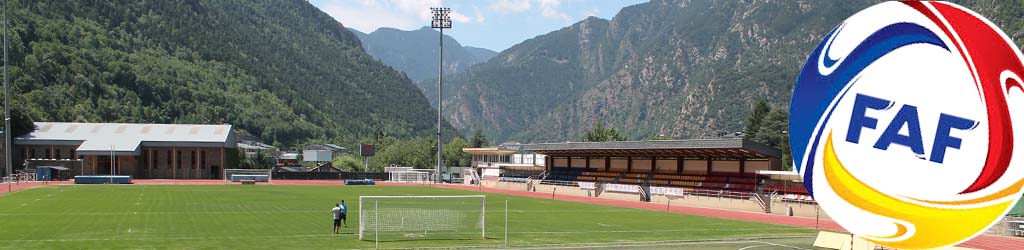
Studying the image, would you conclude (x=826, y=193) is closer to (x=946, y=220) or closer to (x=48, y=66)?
(x=946, y=220)

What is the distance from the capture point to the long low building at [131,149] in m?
90.6

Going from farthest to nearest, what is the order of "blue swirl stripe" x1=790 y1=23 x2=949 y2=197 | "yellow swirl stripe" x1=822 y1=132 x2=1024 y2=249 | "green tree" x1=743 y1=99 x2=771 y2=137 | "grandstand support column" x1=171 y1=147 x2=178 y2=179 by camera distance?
"green tree" x1=743 y1=99 x2=771 y2=137
"grandstand support column" x1=171 y1=147 x2=178 y2=179
"blue swirl stripe" x1=790 y1=23 x2=949 y2=197
"yellow swirl stripe" x1=822 y1=132 x2=1024 y2=249

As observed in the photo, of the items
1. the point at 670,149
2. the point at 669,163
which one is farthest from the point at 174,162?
the point at 670,149

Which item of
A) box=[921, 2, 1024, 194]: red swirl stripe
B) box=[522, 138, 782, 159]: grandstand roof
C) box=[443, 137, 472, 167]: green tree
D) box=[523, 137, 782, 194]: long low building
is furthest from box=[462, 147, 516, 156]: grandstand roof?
box=[921, 2, 1024, 194]: red swirl stripe

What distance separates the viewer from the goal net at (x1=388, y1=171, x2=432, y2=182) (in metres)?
98.2

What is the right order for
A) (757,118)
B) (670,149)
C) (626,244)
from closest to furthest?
(626,244)
(670,149)
(757,118)

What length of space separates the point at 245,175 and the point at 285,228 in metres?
60.5

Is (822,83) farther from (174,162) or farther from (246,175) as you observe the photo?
(174,162)

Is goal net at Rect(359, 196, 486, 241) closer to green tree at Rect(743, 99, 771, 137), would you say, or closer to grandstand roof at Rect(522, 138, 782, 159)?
grandstand roof at Rect(522, 138, 782, 159)

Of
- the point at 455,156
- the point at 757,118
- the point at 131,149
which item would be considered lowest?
the point at 455,156

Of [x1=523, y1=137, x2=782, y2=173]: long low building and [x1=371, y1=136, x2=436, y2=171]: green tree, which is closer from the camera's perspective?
[x1=523, y1=137, x2=782, y2=173]: long low building

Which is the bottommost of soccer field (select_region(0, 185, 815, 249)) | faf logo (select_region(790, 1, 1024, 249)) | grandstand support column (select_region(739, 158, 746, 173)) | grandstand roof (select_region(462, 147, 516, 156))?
grandstand roof (select_region(462, 147, 516, 156))

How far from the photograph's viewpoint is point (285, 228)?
3156 cm

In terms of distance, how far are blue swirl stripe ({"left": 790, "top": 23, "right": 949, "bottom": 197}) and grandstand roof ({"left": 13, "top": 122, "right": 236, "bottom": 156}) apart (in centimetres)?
9046
